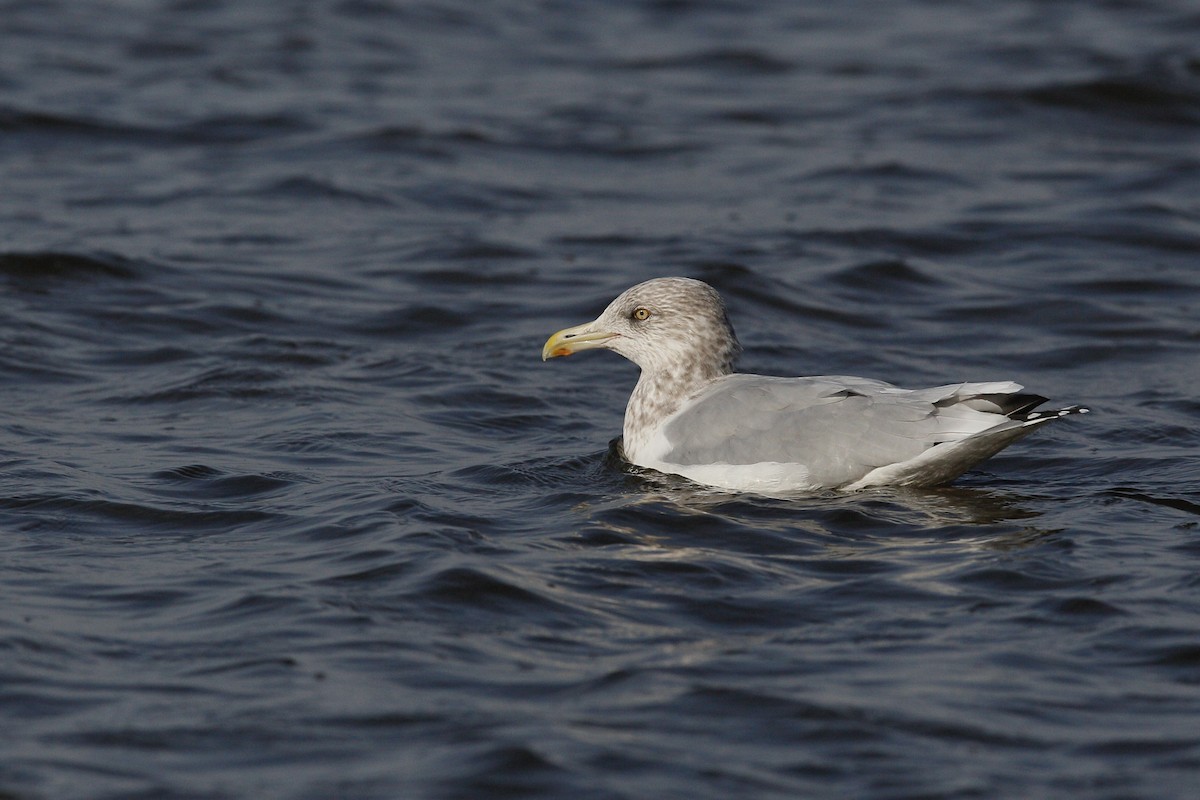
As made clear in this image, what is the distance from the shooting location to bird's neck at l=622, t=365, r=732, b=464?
8.65 m

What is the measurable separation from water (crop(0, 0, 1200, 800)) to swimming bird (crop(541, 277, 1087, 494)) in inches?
6.5

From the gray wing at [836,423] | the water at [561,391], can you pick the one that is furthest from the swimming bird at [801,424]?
the water at [561,391]

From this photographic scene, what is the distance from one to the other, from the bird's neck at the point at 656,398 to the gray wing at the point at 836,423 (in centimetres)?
43

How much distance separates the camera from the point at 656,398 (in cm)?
873

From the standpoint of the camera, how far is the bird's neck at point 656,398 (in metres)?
8.65

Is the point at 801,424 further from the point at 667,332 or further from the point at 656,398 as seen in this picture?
the point at 667,332

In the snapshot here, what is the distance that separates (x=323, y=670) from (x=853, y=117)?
12624mm

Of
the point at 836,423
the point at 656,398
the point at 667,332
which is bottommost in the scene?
the point at 656,398

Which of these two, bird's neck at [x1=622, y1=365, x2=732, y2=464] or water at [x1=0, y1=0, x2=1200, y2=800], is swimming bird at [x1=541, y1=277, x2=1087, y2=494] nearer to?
bird's neck at [x1=622, y1=365, x2=732, y2=464]

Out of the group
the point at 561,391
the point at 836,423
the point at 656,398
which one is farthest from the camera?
the point at 561,391

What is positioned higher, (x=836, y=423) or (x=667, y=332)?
(x=667, y=332)

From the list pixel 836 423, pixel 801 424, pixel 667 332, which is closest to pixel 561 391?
pixel 667 332

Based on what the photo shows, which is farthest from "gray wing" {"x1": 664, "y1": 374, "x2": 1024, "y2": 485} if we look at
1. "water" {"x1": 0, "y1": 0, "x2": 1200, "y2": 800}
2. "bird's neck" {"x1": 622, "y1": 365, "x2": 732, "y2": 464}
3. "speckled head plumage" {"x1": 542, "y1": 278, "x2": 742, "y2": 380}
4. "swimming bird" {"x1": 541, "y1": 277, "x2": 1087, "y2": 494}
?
"speckled head plumage" {"x1": 542, "y1": 278, "x2": 742, "y2": 380}

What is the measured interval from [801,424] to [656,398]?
111 cm
